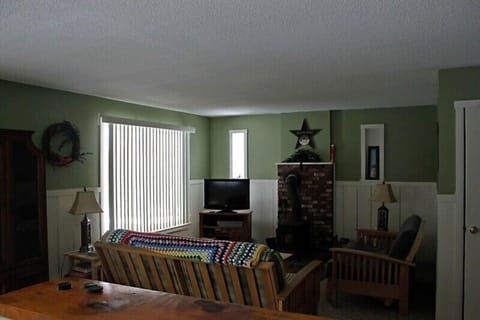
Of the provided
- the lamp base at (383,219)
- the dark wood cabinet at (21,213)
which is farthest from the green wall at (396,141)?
the dark wood cabinet at (21,213)

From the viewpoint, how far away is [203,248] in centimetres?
288

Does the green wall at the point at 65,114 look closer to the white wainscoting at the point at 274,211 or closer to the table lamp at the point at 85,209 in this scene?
the white wainscoting at the point at 274,211

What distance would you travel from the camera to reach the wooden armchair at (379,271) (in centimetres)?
399

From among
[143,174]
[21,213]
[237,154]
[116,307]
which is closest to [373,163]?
[237,154]

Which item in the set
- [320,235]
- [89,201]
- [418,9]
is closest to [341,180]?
[320,235]

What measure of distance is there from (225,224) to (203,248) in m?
3.62

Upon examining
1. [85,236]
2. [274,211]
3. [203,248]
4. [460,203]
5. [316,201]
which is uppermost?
[460,203]

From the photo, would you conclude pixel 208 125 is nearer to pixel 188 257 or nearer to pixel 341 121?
pixel 341 121

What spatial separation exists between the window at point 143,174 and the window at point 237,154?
0.91 meters

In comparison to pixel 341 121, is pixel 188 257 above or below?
below

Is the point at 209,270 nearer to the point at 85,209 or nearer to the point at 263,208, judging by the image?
the point at 85,209

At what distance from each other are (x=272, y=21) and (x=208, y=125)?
17.1 ft

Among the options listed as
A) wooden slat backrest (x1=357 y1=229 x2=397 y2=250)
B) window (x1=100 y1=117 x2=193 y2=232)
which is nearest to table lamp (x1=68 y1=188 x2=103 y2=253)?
window (x1=100 y1=117 x2=193 y2=232)

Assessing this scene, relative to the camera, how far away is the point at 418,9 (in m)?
2.18
